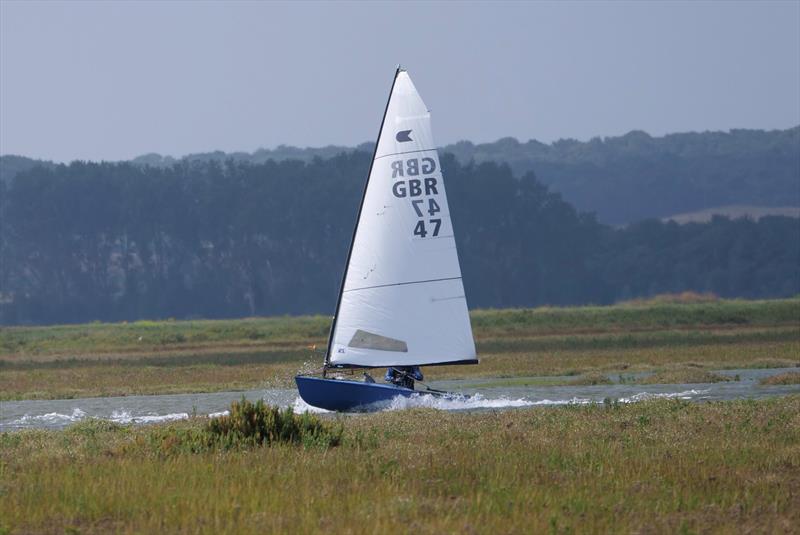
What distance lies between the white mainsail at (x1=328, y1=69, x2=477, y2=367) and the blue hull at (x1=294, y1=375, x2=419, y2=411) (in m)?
1.44

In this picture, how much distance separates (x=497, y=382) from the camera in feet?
127

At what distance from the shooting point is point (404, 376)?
101 ft

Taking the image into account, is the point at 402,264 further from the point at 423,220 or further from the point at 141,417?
the point at 141,417

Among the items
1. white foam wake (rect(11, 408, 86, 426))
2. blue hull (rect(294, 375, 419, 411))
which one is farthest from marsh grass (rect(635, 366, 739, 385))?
white foam wake (rect(11, 408, 86, 426))

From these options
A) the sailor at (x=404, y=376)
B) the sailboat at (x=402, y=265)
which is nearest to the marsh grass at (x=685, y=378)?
the sailboat at (x=402, y=265)

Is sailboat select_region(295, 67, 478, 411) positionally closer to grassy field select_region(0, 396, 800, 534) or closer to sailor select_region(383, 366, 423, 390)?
sailor select_region(383, 366, 423, 390)

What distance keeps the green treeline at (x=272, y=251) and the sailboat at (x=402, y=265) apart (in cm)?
9884

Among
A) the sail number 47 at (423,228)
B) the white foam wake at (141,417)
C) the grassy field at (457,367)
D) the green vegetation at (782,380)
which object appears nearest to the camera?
the white foam wake at (141,417)

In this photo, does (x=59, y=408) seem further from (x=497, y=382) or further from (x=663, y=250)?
(x=663, y=250)

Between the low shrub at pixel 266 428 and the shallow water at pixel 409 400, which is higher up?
the low shrub at pixel 266 428

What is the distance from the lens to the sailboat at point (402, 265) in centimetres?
3008

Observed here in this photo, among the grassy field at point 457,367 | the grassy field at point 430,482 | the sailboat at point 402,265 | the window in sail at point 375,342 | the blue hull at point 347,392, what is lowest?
the grassy field at point 457,367

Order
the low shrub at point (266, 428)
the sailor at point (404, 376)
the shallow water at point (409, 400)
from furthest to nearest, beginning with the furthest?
the sailor at point (404, 376) → the shallow water at point (409, 400) → the low shrub at point (266, 428)

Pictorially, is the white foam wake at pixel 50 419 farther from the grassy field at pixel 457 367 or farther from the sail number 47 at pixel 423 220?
the sail number 47 at pixel 423 220
